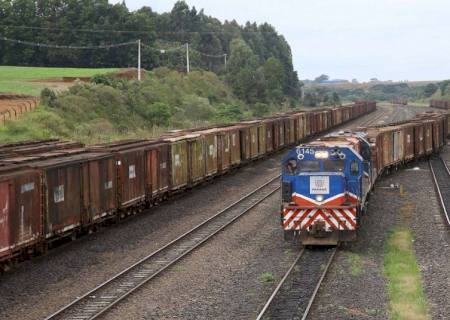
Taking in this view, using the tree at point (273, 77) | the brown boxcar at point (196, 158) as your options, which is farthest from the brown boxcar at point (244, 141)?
the tree at point (273, 77)

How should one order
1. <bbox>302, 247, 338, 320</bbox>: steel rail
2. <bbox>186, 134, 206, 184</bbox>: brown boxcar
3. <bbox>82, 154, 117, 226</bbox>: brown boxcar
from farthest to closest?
<bbox>186, 134, 206, 184</bbox>: brown boxcar < <bbox>82, 154, 117, 226</bbox>: brown boxcar < <bbox>302, 247, 338, 320</bbox>: steel rail

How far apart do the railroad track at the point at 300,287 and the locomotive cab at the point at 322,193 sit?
0.68m

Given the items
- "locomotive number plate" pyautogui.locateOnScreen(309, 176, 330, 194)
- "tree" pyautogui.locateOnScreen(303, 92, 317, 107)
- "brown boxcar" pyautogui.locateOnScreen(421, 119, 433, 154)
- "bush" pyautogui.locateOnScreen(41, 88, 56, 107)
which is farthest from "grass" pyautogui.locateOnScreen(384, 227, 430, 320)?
"tree" pyautogui.locateOnScreen(303, 92, 317, 107)

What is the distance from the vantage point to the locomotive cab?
1980 centimetres

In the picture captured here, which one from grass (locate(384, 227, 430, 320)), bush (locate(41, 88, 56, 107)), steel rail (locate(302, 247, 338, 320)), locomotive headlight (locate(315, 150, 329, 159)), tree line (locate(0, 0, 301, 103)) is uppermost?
tree line (locate(0, 0, 301, 103))

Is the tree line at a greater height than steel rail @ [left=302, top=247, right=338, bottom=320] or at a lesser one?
greater

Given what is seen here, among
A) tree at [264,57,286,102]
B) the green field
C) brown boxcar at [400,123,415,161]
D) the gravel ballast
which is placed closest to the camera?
the gravel ballast

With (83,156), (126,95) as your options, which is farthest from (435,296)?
(126,95)

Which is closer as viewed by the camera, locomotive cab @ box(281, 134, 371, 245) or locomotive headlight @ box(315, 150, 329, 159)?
locomotive cab @ box(281, 134, 371, 245)

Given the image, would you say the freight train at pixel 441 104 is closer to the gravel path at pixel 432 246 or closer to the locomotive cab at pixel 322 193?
the gravel path at pixel 432 246

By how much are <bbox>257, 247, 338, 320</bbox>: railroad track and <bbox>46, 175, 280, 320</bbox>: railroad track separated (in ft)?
11.5

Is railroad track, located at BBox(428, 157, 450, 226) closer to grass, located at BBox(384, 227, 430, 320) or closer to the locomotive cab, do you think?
grass, located at BBox(384, 227, 430, 320)

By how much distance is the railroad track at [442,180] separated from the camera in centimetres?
2736

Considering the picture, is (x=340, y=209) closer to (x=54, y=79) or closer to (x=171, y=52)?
(x=54, y=79)
